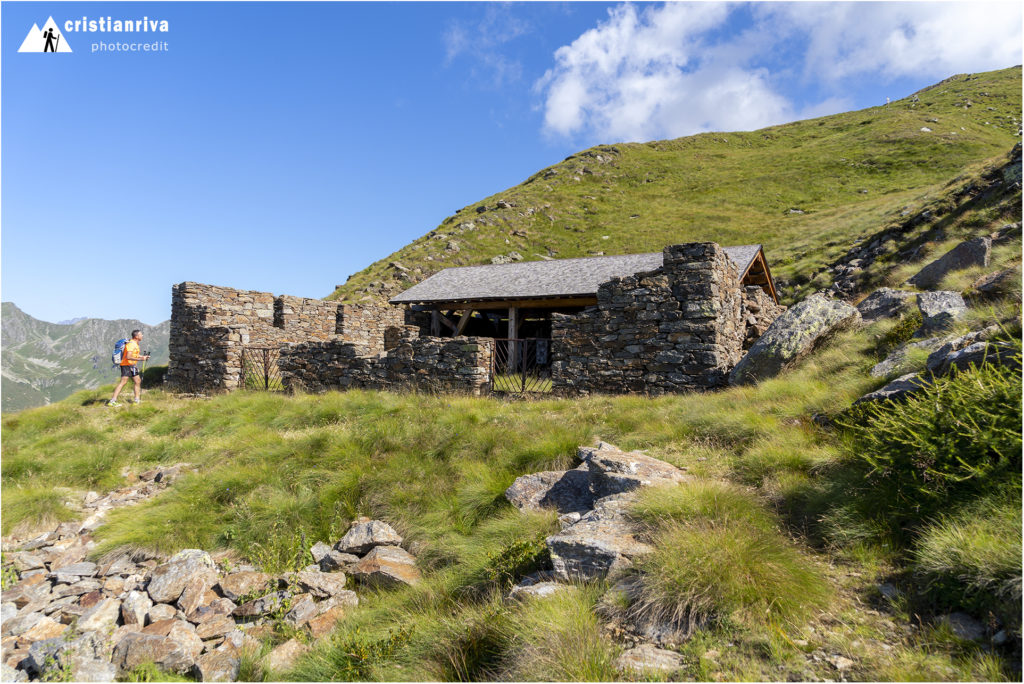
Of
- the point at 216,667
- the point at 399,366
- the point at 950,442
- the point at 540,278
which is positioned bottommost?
the point at 216,667

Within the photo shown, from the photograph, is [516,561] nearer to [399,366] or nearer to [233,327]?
[399,366]

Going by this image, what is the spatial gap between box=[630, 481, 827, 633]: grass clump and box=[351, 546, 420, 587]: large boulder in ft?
8.89

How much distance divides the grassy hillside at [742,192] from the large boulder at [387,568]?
78.0 ft

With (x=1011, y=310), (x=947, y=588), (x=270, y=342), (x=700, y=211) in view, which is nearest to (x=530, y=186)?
(x=700, y=211)

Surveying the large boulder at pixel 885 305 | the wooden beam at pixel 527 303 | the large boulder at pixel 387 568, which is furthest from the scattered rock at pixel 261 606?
the wooden beam at pixel 527 303

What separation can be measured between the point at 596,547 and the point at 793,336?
7.16 metres

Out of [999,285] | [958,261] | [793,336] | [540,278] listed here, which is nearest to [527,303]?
[540,278]

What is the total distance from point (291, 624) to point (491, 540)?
6.85ft

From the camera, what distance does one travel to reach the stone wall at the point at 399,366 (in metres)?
11.9

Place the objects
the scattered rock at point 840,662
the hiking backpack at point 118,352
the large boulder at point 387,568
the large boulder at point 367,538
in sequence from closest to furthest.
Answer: the scattered rock at point 840,662, the large boulder at point 387,568, the large boulder at point 367,538, the hiking backpack at point 118,352

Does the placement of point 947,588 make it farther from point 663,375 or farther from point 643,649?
point 663,375

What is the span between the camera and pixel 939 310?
25.6ft

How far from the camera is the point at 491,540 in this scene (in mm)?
5211

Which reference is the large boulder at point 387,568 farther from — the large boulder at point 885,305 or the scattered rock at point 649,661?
the large boulder at point 885,305
